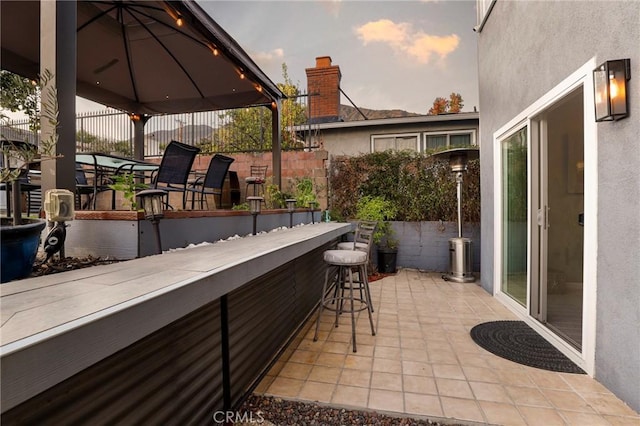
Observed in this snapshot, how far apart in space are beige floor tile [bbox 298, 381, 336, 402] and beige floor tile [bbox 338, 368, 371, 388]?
10 centimetres

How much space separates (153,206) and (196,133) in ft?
19.0

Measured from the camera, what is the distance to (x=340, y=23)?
9.99 metres

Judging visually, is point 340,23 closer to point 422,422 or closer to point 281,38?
point 281,38

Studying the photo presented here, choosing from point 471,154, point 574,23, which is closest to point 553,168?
point 471,154

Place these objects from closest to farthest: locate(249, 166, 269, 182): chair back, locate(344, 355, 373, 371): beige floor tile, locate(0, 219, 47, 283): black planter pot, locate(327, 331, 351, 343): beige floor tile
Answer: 1. locate(0, 219, 47, 283): black planter pot
2. locate(344, 355, 373, 371): beige floor tile
3. locate(327, 331, 351, 343): beige floor tile
4. locate(249, 166, 269, 182): chair back

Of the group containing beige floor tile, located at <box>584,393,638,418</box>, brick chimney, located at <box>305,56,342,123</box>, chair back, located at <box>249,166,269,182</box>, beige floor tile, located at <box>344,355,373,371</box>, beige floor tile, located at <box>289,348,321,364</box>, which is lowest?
beige floor tile, located at <box>289,348,321,364</box>

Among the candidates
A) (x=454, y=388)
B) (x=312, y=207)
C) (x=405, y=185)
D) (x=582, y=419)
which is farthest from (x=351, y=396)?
(x=405, y=185)

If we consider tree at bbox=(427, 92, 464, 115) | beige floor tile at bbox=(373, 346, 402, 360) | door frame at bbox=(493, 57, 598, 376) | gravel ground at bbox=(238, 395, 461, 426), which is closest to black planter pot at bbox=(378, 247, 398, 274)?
door frame at bbox=(493, 57, 598, 376)

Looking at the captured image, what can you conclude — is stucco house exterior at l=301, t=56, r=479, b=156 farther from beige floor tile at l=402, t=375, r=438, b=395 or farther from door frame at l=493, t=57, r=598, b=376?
beige floor tile at l=402, t=375, r=438, b=395

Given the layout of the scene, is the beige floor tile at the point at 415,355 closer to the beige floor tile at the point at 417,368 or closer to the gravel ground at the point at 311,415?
the beige floor tile at the point at 417,368

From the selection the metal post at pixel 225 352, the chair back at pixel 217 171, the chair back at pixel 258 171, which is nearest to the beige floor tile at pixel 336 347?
the metal post at pixel 225 352

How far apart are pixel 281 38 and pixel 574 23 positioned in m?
9.66

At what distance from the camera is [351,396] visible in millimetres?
1979

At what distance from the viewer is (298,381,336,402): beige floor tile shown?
6.44 ft
